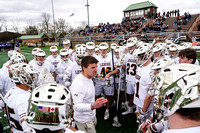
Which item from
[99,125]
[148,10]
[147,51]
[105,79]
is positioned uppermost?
[148,10]

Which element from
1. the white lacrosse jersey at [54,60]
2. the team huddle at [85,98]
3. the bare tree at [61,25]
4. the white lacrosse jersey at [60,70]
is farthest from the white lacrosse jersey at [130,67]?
the bare tree at [61,25]

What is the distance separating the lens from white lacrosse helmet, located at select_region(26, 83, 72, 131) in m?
1.40

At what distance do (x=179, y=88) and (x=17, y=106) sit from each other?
2.07 metres

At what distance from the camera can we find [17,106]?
2.10m

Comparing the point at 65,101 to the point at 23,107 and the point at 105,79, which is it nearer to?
the point at 23,107

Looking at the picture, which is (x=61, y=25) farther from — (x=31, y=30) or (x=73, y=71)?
(x=73, y=71)

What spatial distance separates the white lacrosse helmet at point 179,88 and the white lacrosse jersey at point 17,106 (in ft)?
5.94

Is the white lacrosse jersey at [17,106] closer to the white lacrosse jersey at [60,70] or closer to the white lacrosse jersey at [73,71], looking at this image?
the white lacrosse jersey at [73,71]

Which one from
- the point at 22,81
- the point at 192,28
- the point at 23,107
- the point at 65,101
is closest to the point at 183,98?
the point at 65,101

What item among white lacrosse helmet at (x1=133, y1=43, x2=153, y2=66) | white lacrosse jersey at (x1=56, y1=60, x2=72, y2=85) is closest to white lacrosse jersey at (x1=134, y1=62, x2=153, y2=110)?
white lacrosse helmet at (x1=133, y1=43, x2=153, y2=66)

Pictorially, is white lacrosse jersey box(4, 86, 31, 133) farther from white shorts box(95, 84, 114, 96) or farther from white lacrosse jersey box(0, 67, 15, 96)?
white shorts box(95, 84, 114, 96)

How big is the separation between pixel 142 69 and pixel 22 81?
2776 mm

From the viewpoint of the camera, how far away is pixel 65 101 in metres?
1.49

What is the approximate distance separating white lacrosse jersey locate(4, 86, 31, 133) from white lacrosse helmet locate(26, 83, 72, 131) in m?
0.72
